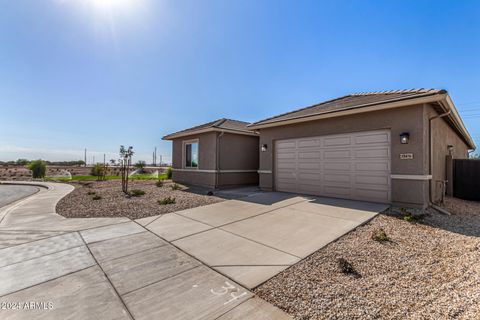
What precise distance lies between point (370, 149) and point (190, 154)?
9601 millimetres

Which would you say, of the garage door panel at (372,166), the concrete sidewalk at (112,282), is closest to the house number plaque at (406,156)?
the garage door panel at (372,166)

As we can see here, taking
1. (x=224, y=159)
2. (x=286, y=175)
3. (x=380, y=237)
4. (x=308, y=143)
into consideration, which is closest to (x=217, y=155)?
(x=224, y=159)

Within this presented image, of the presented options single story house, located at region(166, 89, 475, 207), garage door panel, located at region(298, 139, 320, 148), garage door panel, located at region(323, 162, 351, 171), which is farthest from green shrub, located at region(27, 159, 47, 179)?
garage door panel, located at region(323, 162, 351, 171)

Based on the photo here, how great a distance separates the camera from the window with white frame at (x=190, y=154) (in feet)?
41.1

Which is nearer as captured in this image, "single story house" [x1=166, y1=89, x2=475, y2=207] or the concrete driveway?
the concrete driveway

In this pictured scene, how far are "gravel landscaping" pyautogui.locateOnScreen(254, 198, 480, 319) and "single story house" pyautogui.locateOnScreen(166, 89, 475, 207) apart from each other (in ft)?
7.98

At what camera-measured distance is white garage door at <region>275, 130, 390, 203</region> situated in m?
6.71

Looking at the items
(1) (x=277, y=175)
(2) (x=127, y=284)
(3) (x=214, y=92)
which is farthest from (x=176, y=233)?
(3) (x=214, y=92)

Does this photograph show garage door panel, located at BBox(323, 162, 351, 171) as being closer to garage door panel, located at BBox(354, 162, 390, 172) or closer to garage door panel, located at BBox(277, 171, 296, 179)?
garage door panel, located at BBox(354, 162, 390, 172)

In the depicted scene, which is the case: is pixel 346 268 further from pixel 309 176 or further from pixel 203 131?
pixel 203 131

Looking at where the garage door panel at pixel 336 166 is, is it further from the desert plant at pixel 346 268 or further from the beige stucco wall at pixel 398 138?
the desert plant at pixel 346 268

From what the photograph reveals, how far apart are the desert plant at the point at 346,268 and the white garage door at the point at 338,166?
4.77 m

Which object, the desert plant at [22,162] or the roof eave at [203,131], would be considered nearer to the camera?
the roof eave at [203,131]

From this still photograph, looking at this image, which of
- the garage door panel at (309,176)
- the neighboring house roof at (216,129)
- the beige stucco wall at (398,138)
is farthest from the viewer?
the neighboring house roof at (216,129)
